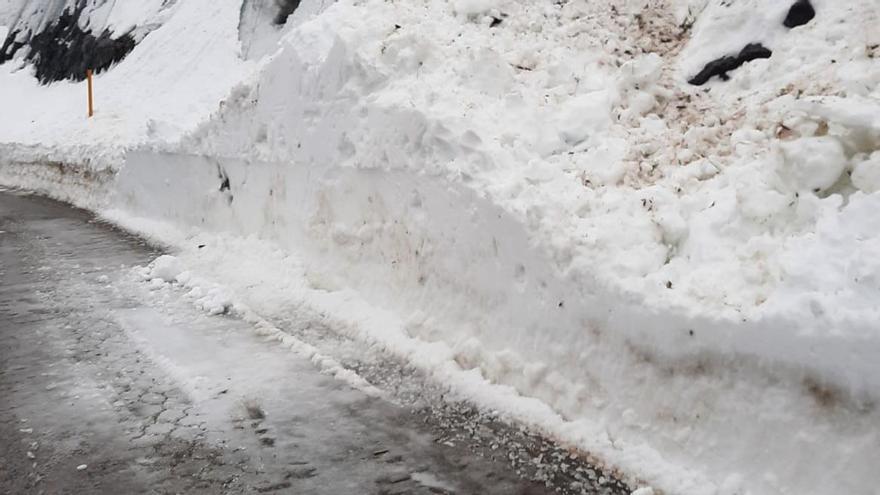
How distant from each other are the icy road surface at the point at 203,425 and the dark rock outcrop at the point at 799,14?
15.6ft

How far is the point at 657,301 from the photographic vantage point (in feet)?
15.1

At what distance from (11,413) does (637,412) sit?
13.8ft

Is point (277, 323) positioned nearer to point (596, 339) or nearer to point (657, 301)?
point (596, 339)

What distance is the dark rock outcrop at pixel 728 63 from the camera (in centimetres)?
700

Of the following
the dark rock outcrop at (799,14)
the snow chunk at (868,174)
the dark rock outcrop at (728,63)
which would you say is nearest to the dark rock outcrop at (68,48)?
the dark rock outcrop at (728,63)

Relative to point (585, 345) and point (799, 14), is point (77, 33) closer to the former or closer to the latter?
point (799, 14)

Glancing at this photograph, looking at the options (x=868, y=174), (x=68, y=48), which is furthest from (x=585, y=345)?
(x=68, y=48)

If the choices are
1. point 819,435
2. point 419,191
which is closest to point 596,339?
point 819,435

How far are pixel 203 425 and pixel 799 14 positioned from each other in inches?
244

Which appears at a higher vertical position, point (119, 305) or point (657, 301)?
point (657, 301)

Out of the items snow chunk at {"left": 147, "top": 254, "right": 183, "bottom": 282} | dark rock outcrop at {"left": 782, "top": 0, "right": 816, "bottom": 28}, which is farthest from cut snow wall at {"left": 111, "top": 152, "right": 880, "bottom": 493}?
dark rock outcrop at {"left": 782, "top": 0, "right": 816, "bottom": 28}

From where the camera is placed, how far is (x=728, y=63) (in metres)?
7.19

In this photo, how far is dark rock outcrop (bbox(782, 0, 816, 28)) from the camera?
6855mm

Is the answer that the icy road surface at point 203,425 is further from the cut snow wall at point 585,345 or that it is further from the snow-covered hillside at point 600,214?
the snow-covered hillside at point 600,214
